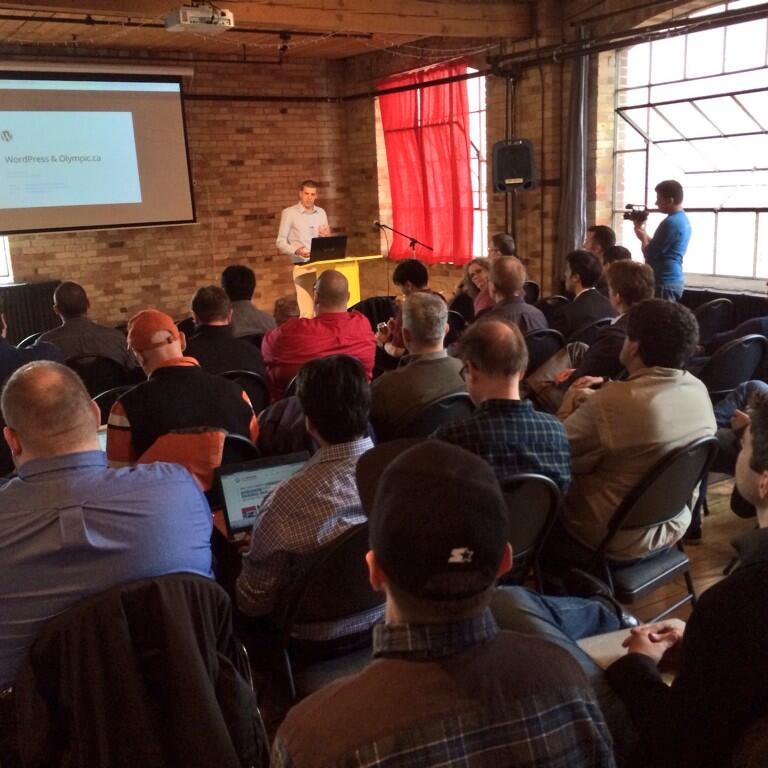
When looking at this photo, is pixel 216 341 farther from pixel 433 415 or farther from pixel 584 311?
pixel 584 311

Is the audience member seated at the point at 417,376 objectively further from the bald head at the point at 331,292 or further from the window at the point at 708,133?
the window at the point at 708,133

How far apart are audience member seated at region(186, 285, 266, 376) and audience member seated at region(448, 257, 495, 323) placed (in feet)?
5.79

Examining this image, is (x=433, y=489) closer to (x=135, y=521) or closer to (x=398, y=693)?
(x=398, y=693)

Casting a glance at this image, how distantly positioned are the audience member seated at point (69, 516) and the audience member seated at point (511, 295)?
2699 millimetres

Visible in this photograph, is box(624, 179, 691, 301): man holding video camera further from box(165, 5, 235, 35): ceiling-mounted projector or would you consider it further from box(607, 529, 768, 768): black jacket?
box(607, 529, 768, 768): black jacket

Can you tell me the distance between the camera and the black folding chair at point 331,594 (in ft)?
5.53

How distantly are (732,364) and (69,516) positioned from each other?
2.96m

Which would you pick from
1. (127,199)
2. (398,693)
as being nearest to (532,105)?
→ (127,199)

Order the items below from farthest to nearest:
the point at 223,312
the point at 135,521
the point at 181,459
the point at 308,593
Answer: the point at 223,312 → the point at 181,459 → the point at 308,593 → the point at 135,521

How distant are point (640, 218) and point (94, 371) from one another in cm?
401

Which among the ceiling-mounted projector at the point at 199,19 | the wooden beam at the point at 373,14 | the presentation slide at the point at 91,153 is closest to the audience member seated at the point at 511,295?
the ceiling-mounted projector at the point at 199,19

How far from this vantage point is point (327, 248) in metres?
7.43

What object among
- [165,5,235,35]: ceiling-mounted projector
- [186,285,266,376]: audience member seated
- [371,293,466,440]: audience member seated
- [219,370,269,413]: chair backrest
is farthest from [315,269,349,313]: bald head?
[165,5,235,35]: ceiling-mounted projector

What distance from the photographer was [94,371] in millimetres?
3875
